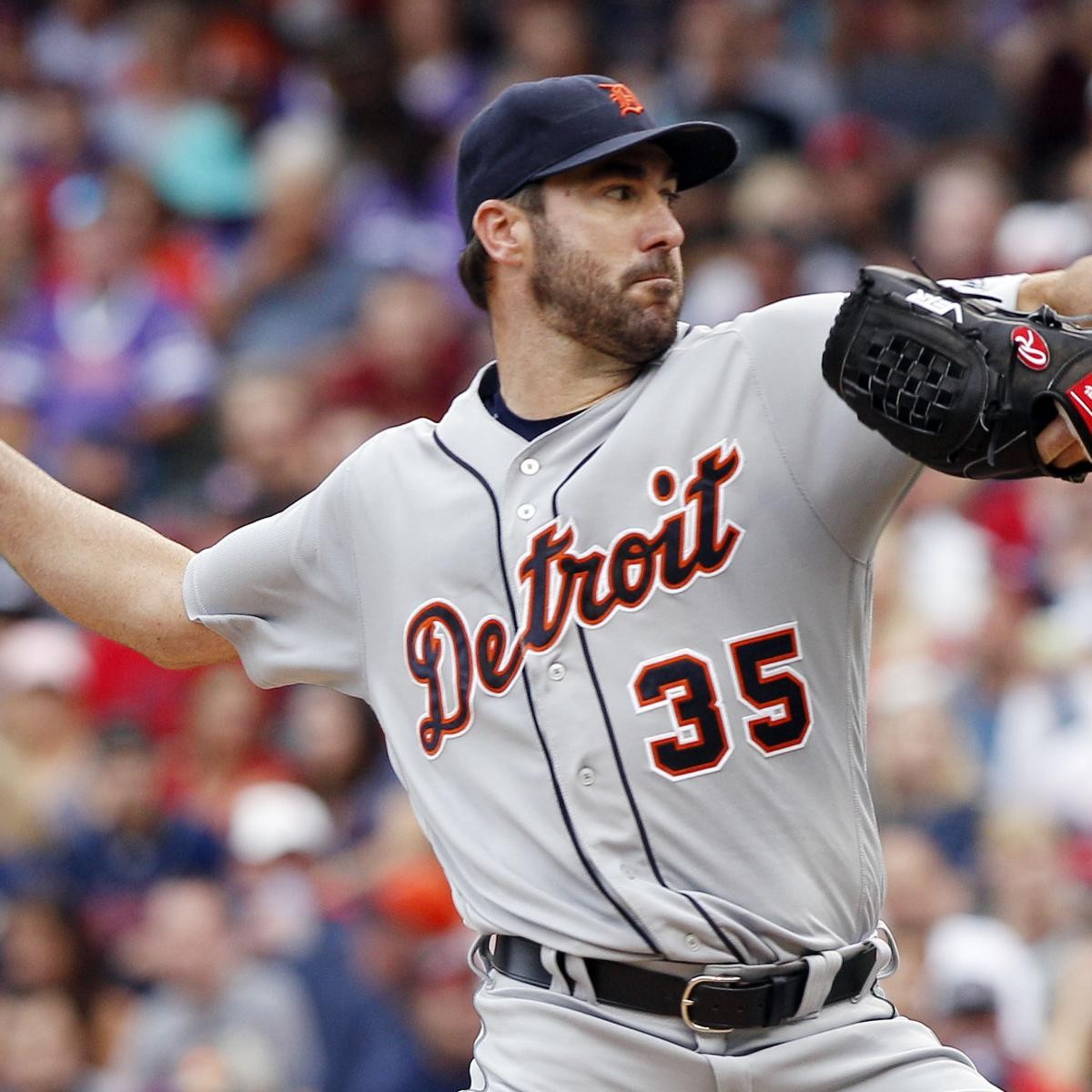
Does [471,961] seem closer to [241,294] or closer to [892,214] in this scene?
[892,214]

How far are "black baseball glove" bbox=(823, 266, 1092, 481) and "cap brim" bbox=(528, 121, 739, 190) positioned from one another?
1.76 ft

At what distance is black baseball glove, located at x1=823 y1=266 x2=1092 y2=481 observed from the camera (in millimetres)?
2668

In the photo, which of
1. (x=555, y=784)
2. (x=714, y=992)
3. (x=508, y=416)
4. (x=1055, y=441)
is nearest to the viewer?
(x=1055, y=441)

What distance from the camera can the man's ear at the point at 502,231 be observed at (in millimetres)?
3326

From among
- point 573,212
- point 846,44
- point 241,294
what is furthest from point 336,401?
point 573,212

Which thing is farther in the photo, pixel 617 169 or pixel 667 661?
pixel 617 169

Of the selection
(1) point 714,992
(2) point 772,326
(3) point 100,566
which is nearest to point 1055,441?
(2) point 772,326

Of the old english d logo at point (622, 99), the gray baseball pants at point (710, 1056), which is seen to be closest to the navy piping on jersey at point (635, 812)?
the gray baseball pants at point (710, 1056)

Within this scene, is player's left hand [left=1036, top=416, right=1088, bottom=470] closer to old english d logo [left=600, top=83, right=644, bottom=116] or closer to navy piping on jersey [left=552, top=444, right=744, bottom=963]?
navy piping on jersey [left=552, top=444, right=744, bottom=963]

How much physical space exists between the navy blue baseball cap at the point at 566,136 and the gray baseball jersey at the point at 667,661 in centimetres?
32

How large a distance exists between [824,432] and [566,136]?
646 millimetres

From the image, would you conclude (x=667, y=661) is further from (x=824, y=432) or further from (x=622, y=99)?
(x=622, y=99)

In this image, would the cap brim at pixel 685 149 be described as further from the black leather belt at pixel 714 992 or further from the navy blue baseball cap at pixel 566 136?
the black leather belt at pixel 714 992

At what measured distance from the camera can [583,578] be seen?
3.06 m
